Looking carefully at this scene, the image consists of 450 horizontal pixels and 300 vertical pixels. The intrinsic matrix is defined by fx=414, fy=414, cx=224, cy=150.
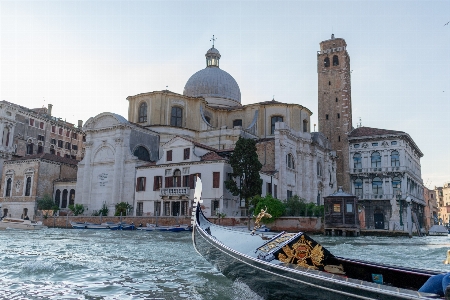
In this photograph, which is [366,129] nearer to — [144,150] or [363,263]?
[144,150]

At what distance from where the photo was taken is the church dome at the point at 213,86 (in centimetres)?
4244

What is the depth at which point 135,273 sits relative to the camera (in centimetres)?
824

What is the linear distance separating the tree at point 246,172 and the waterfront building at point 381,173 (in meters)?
18.1

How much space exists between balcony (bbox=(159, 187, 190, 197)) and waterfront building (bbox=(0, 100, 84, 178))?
19.8 metres

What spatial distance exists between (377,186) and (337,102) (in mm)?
9746

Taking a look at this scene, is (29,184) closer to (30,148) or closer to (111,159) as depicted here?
(30,148)

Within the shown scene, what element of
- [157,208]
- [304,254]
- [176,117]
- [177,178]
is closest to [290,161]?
[177,178]

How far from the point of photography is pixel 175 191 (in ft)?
94.9

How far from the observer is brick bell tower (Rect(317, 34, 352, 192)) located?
44059 mm

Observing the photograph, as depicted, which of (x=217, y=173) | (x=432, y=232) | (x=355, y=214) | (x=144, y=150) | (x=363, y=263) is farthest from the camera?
(x=432, y=232)

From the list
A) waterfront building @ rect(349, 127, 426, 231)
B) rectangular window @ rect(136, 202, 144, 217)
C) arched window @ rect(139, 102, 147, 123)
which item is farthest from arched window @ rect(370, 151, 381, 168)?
rectangular window @ rect(136, 202, 144, 217)

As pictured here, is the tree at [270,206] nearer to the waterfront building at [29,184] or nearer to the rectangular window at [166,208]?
the rectangular window at [166,208]

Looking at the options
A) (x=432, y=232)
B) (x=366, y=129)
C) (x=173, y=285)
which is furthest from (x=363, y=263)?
(x=366, y=129)

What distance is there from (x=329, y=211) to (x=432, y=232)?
17982 mm
